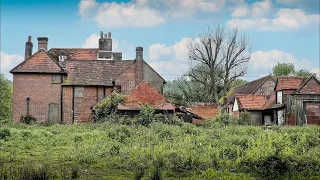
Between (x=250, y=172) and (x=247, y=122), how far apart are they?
95.3ft

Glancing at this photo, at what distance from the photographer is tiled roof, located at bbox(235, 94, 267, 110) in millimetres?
45938

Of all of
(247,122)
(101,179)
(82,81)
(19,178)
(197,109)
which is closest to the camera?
(19,178)

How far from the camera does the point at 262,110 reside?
45.5 metres

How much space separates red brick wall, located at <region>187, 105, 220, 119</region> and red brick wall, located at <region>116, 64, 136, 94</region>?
23.8 ft

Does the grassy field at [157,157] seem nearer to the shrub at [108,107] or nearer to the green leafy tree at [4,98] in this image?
the shrub at [108,107]

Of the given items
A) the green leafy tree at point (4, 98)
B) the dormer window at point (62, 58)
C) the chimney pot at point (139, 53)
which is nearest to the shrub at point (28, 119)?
the dormer window at point (62, 58)

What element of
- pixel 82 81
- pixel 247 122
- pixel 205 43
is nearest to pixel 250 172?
pixel 247 122

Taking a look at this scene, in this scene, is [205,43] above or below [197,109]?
above

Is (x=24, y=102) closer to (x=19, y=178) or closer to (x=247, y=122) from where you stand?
(x=247, y=122)

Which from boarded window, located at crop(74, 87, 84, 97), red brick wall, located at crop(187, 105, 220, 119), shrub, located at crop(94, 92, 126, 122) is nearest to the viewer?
shrub, located at crop(94, 92, 126, 122)

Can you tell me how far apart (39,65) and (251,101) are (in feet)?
73.4


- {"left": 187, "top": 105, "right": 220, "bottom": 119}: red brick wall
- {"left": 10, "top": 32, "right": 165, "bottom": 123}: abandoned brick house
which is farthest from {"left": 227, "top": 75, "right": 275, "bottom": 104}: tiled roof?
A: {"left": 10, "top": 32, "right": 165, "bottom": 123}: abandoned brick house

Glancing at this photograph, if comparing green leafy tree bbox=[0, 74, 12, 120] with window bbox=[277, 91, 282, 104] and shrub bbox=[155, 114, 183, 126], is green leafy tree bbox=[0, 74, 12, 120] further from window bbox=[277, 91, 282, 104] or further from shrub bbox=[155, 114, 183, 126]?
window bbox=[277, 91, 282, 104]

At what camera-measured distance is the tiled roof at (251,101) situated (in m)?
45.9
